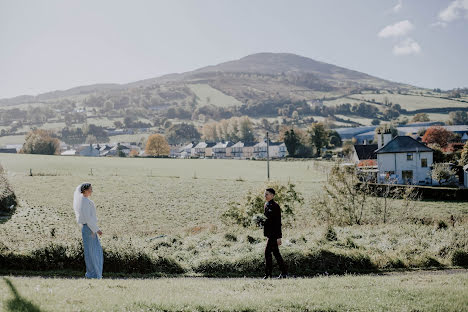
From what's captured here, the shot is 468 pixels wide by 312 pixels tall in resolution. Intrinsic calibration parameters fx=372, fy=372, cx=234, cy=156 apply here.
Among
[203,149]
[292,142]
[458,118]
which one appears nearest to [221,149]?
[203,149]

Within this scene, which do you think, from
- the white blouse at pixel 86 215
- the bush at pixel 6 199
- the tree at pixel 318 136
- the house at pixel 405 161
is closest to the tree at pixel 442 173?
the house at pixel 405 161

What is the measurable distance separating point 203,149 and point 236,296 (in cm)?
17282

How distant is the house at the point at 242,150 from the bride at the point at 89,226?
506ft

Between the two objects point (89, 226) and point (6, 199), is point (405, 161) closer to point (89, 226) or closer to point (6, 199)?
point (6, 199)

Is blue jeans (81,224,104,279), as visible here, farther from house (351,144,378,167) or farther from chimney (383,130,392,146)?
house (351,144,378,167)

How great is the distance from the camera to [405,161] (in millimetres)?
55781

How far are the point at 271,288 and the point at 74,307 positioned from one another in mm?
4003

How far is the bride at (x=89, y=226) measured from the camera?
928 centimetres

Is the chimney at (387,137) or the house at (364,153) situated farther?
the house at (364,153)

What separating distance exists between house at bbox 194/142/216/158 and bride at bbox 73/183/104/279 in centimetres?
16757

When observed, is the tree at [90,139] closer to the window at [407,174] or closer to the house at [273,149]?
the house at [273,149]

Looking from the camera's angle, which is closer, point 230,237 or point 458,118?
point 230,237

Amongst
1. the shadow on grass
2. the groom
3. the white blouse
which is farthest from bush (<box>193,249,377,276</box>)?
the shadow on grass

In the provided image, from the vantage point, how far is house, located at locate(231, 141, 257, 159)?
164 m
